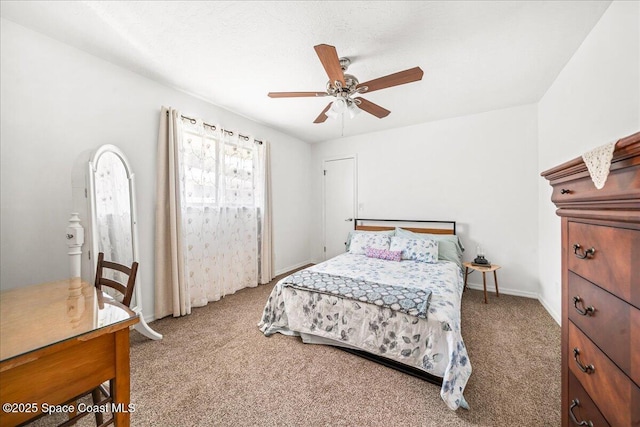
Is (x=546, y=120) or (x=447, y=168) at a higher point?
(x=546, y=120)

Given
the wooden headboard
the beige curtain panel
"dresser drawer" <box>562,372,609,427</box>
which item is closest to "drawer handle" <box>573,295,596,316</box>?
"dresser drawer" <box>562,372,609,427</box>

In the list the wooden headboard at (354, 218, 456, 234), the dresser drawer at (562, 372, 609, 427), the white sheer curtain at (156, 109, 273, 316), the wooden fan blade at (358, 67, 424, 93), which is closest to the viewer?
the dresser drawer at (562, 372, 609, 427)

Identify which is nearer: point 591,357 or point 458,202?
point 591,357

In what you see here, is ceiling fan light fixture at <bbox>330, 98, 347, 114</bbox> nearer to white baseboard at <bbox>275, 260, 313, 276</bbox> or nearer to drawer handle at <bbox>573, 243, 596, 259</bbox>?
drawer handle at <bbox>573, 243, 596, 259</bbox>

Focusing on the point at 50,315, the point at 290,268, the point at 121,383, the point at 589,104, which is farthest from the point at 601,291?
the point at 290,268

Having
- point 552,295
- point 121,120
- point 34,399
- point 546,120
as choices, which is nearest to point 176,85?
point 121,120

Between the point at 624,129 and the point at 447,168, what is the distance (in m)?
2.14

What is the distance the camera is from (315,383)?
165 cm

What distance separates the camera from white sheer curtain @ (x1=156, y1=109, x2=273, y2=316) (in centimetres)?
280

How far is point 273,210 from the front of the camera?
159 inches

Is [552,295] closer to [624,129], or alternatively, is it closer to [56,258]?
[624,129]

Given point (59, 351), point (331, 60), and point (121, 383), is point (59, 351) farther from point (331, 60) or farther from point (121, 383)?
point (331, 60)

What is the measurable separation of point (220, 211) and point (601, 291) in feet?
10.8

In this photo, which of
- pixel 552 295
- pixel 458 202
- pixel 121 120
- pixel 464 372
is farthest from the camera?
pixel 458 202
